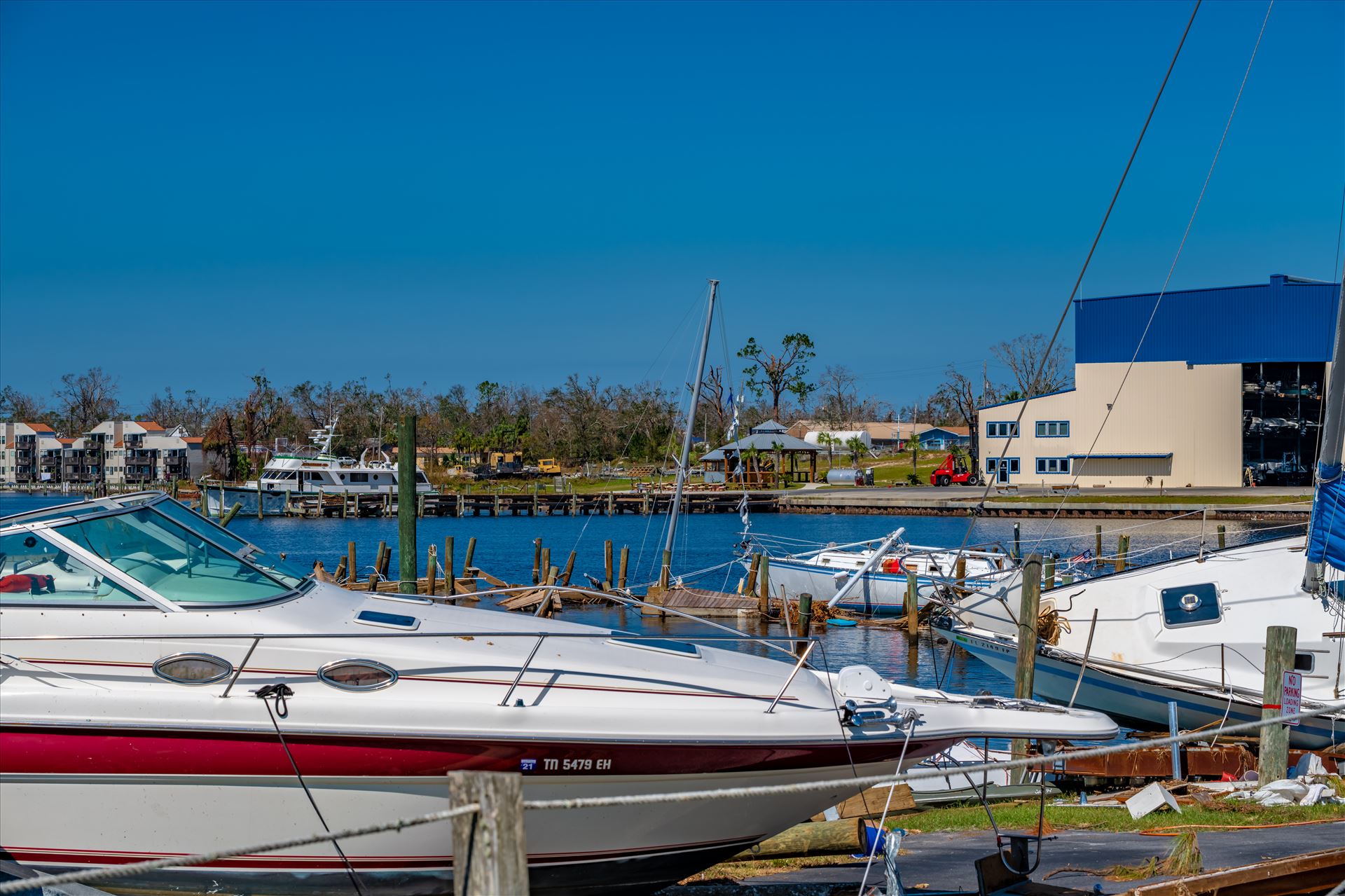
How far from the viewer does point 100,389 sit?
451 feet

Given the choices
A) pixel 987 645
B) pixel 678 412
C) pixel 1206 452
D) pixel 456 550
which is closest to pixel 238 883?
pixel 987 645

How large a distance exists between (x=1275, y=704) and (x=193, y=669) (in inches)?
392

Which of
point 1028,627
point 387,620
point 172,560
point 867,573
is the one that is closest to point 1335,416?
point 1028,627

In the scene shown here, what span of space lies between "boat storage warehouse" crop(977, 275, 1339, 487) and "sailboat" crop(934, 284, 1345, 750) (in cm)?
5276

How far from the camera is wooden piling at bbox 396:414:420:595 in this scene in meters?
18.9

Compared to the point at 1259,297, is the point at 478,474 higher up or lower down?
lower down

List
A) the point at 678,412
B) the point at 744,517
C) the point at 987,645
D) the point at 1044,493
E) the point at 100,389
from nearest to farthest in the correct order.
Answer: the point at 987,645
the point at 744,517
the point at 1044,493
the point at 678,412
the point at 100,389

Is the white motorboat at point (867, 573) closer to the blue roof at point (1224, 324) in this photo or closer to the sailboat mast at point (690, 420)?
the sailboat mast at point (690, 420)

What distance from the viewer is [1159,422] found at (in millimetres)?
66125

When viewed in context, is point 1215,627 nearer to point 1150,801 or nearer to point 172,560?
point 1150,801

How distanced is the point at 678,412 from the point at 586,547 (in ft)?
193

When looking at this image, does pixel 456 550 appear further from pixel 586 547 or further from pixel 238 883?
pixel 238 883

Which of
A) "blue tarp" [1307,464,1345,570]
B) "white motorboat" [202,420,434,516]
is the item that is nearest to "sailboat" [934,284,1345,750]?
"blue tarp" [1307,464,1345,570]

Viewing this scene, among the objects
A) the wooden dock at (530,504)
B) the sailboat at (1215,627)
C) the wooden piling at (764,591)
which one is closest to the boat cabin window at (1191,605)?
the sailboat at (1215,627)
